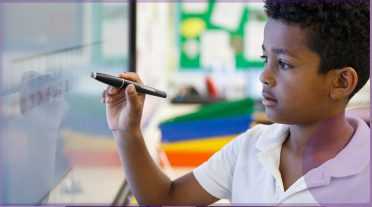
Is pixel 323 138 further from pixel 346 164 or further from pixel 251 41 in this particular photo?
pixel 251 41

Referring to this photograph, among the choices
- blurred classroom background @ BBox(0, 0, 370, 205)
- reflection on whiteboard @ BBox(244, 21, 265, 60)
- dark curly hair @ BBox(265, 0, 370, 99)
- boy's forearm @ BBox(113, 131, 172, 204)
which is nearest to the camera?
blurred classroom background @ BBox(0, 0, 370, 205)

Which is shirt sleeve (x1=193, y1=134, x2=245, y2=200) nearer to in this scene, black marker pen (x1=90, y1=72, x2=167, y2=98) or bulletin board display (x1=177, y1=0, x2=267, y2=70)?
black marker pen (x1=90, y1=72, x2=167, y2=98)

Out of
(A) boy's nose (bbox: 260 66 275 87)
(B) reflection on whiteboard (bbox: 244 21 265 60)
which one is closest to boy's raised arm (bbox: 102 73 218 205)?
(A) boy's nose (bbox: 260 66 275 87)

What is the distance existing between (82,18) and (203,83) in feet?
6.68

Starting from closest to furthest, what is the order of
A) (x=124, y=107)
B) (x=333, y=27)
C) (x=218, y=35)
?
(x=333, y=27)
(x=124, y=107)
(x=218, y=35)

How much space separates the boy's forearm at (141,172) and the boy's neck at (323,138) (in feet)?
0.74

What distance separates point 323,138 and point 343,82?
9 centimetres

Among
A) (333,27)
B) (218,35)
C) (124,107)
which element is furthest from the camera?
(218,35)

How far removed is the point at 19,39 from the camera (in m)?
0.57

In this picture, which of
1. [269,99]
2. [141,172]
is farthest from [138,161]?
[269,99]

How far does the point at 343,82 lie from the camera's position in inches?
28.5

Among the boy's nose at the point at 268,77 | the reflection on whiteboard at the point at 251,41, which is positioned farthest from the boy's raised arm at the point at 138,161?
the reflection on whiteboard at the point at 251,41

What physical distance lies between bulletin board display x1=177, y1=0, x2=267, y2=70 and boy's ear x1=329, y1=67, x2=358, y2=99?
2096 mm

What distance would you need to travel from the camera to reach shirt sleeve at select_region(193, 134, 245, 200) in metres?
0.88
